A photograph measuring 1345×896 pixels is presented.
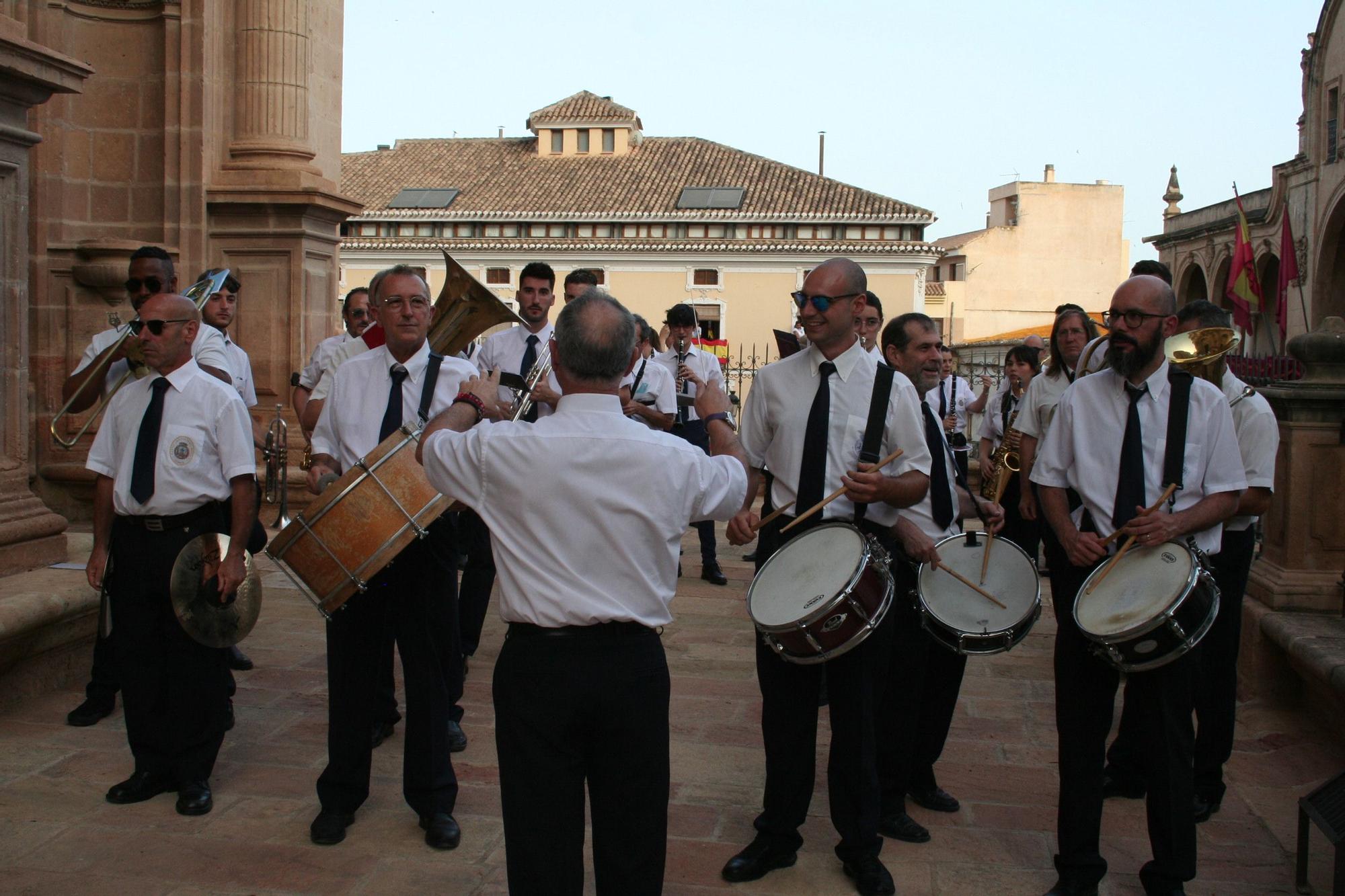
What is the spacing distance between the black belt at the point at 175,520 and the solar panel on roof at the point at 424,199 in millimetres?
47631

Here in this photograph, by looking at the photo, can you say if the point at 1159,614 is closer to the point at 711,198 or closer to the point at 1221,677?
the point at 1221,677

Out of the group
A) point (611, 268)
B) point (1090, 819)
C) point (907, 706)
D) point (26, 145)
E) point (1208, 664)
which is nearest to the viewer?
point (1090, 819)

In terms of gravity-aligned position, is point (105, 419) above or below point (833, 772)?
above

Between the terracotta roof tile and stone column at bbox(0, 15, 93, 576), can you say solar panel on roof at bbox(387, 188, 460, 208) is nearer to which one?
the terracotta roof tile

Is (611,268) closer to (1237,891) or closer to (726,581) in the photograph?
(726,581)

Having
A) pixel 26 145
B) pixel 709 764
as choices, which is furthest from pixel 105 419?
pixel 709 764

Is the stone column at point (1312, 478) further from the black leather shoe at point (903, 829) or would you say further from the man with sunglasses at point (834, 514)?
the man with sunglasses at point (834, 514)

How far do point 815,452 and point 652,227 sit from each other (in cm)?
4620

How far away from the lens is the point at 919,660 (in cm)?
482

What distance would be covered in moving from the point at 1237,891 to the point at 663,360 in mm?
5885

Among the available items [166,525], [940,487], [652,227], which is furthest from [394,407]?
[652,227]

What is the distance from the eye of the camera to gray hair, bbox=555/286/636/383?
3.07 meters

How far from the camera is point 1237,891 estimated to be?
4.31 meters

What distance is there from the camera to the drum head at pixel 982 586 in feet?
15.6
